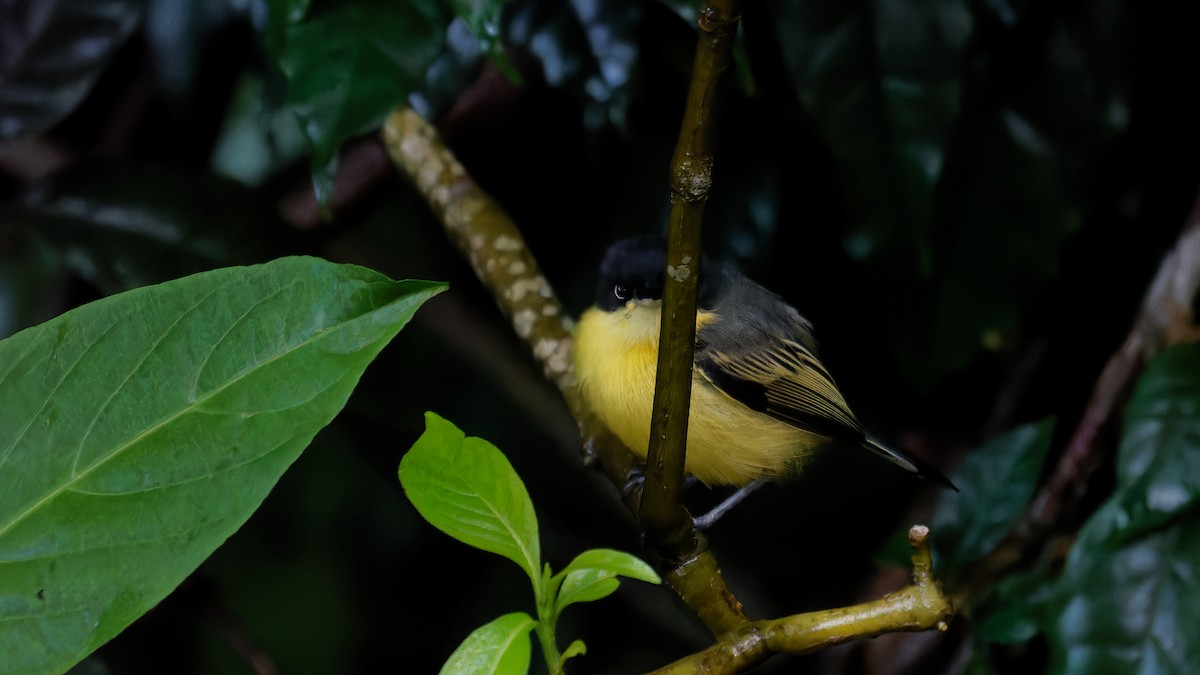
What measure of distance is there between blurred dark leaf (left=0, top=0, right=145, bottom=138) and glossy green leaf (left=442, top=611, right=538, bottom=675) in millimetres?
628

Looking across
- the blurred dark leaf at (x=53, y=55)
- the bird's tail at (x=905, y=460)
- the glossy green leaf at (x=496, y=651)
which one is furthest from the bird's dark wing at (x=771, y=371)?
the blurred dark leaf at (x=53, y=55)

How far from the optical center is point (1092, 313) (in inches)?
35.3

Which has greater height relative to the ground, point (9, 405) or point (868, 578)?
point (9, 405)

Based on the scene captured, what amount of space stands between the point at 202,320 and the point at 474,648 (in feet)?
0.46

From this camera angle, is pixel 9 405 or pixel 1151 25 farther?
pixel 1151 25

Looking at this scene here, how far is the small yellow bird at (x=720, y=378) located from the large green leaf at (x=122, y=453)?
1.20 feet

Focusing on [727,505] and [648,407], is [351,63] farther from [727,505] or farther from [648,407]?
[727,505]

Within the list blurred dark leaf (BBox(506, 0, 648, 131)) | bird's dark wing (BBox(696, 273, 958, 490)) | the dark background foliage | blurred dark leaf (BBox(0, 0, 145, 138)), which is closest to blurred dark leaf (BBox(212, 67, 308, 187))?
the dark background foliage

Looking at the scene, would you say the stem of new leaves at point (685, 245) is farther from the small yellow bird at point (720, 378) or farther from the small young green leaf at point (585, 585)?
the small yellow bird at point (720, 378)

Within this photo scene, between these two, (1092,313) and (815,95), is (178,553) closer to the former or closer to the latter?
(815,95)

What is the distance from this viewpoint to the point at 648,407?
644 millimetres

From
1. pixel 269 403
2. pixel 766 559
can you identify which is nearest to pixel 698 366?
pixel 766 559

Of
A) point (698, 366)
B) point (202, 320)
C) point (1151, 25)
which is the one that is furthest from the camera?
point (1151, 25)

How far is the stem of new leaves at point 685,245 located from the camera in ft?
0.95
